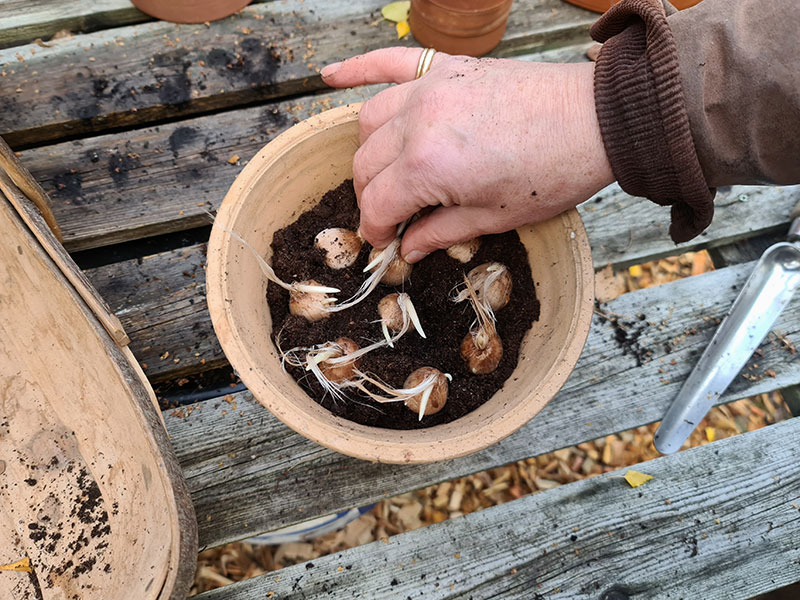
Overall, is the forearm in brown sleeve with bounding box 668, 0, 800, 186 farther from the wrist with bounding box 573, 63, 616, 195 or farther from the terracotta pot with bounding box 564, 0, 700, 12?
the terracotta pot with bounding box 564, 0, 700, 12

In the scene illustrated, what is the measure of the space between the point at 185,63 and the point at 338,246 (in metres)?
0.62

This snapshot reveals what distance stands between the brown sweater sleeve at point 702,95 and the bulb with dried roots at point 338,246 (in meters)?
0.40

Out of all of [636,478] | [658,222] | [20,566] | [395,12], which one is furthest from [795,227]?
[20,566]

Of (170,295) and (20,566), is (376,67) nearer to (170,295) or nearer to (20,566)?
(170,295)

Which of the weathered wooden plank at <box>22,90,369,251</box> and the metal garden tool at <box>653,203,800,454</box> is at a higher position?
the weathered wooden plank at <box>22,90,369,251</box>

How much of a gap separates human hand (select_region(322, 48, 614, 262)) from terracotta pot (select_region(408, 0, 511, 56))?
398 mm

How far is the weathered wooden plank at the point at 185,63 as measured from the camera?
1.12 m

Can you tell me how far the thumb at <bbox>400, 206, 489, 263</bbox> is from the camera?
779 millimetres

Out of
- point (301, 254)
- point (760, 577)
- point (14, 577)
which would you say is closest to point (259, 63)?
point (301, 254)

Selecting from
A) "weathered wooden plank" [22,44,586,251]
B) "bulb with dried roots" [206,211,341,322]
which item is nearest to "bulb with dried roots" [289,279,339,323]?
"bulb with dried roots" [206,211,341,322]

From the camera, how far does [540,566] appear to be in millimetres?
938

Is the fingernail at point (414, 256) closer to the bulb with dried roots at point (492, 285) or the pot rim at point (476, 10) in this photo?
the bulb with dried roots at point (492, 285)

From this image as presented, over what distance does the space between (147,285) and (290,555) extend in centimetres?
67

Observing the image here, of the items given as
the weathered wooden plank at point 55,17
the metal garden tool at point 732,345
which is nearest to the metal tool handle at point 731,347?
the metal garden tool at point 732,345
